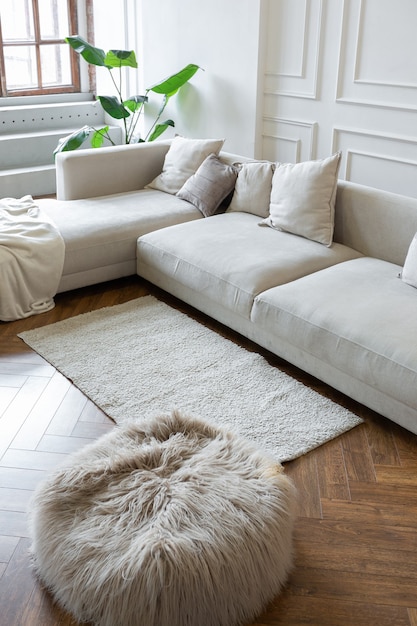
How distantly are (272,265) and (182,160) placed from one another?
4.60ft

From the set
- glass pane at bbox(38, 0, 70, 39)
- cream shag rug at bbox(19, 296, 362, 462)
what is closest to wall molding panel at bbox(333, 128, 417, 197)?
cream shag rug at bbox(19, 296, 362, 462)

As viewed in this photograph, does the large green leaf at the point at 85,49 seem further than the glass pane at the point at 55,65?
No

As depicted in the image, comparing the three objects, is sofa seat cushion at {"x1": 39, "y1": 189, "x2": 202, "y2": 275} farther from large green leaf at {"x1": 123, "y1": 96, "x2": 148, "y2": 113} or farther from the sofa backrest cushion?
large green leaf at {"x1": 123, "y1": 96, "x2": 148, "y2": 113}

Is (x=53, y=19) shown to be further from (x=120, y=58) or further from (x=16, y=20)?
(x=120, y=58)

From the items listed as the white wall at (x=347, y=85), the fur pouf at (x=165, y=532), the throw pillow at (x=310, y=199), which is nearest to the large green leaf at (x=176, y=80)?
the white wall at (x=347, y=85)

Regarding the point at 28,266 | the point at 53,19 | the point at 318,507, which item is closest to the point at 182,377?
the point at 318,507

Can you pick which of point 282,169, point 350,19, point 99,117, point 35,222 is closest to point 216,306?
point 282,169

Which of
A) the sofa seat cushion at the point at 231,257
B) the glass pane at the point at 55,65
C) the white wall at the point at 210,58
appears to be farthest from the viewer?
the glass pane at the point at 55,65

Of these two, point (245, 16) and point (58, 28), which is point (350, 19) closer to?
point (245, 16)

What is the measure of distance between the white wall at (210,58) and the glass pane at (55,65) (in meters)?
1.15

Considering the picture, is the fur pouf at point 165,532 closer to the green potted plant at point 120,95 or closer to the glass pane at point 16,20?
the green potted plant at point 120,95

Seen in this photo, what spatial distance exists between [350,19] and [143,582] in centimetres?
355

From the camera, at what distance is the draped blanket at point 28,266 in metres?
3.37

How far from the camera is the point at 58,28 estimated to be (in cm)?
620
